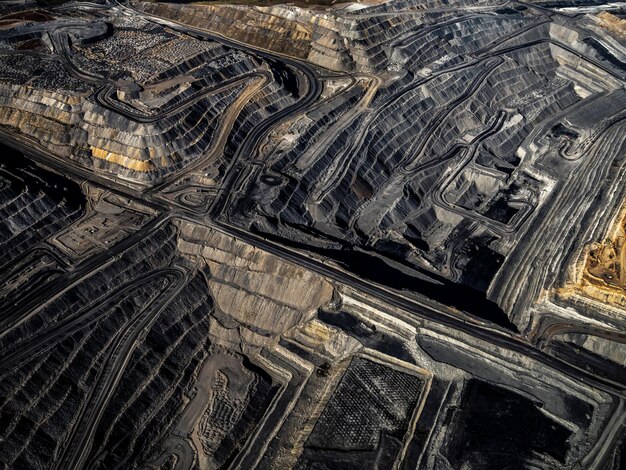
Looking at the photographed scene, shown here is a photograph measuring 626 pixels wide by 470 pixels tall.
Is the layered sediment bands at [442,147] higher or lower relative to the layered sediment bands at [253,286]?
higher

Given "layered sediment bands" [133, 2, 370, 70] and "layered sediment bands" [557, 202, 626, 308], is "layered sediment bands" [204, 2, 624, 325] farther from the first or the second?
"layered sediment bands" [557, 202, 626, 308]

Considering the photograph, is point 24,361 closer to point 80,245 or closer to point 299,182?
point 80,245

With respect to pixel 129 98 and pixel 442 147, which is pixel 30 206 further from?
pixel 442 147

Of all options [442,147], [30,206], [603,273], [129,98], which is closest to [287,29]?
[129,98]

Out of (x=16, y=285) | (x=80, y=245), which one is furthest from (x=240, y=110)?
(x=16, y=285)

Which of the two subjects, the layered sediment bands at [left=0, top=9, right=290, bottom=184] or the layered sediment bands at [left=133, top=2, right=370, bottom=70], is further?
the layered sediment bands at [left=133, top=2, right=370, bottom=70]

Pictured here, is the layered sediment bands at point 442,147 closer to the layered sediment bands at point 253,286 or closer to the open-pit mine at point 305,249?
the open-pit mine at point 305,249

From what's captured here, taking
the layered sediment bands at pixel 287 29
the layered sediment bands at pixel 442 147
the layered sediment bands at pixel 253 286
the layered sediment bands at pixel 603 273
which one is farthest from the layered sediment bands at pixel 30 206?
the layered sediment bands at pixel 603 273

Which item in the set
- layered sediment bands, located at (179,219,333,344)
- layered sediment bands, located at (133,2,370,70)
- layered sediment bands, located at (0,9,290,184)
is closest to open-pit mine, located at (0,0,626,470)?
layered sediment bands, located at (179,219,333,344)
